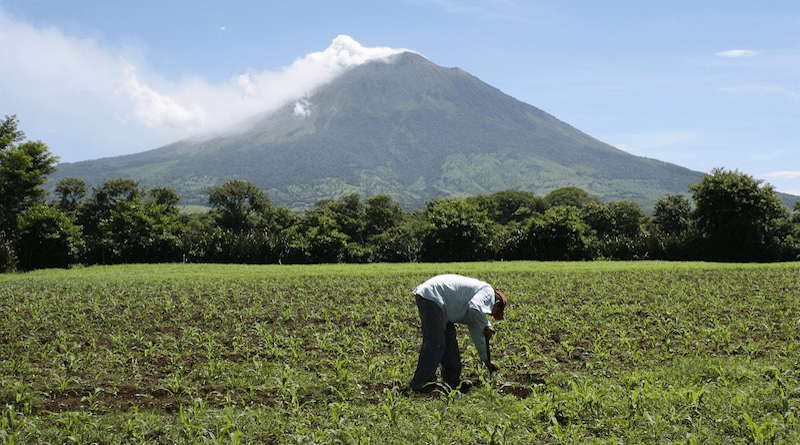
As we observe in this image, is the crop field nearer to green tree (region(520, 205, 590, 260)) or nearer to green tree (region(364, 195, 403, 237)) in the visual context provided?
green tree (region(520, 205, 590, 260))

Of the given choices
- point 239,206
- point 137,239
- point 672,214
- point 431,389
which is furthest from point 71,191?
point 672,214

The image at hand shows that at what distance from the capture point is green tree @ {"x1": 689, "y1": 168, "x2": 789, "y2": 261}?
2825 centimetres

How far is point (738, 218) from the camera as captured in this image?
92.7ft

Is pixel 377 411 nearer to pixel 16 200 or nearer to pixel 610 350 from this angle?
pixel 610 350

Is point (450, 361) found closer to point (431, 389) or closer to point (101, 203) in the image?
point (431, 389)

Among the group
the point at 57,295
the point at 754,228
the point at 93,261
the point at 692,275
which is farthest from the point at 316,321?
the point at 754,228

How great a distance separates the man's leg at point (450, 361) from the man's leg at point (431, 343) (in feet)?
0.89

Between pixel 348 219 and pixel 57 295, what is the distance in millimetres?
48401

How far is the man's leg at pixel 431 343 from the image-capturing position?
245 inches

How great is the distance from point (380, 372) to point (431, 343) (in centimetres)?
109

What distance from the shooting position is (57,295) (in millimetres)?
14344

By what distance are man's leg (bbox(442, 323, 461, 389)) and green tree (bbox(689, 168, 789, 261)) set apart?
28.4 meters

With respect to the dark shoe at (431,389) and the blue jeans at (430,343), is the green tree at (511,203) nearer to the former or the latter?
the dark shoe at (431,389)

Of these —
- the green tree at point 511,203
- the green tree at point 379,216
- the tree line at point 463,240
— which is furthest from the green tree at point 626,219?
the green tree at point 379,216
